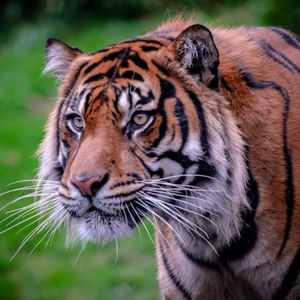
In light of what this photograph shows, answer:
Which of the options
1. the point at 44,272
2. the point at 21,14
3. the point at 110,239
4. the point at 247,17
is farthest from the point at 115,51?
the point at 21,14

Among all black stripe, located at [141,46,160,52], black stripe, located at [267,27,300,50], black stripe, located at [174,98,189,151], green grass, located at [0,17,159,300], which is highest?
black stripe, located at [267,27,300,50]

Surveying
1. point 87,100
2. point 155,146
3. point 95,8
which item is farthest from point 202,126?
point 95,8

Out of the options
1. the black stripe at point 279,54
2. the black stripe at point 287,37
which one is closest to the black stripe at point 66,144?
the black stripe at point 279,54

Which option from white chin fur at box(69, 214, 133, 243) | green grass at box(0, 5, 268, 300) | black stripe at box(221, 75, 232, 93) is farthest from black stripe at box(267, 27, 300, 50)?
green grass at box(0, 5, 268, 300)

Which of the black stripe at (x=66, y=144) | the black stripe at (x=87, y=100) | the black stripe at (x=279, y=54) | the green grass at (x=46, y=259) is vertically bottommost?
the green grass at (x=46, y=259)

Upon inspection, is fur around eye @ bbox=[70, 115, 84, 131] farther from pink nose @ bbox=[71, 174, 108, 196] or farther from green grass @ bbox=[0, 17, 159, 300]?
green grass @ bbox=[0, 17, 159, 300]

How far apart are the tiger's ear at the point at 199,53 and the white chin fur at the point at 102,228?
0.60 metres

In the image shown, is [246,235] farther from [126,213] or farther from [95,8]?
[95,8]

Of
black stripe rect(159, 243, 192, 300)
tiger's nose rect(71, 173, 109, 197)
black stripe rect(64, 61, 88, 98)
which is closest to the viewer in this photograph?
tiger's nose rect(71, 173, 109, 197)

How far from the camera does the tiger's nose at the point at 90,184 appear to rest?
2.28 meters

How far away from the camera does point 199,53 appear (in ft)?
7.96

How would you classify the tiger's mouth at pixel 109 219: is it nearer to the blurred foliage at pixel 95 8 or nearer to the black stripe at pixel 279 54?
the black stripe at pixel 279 54

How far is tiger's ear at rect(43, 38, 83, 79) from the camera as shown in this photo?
9.00 ft

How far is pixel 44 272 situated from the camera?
507cm
